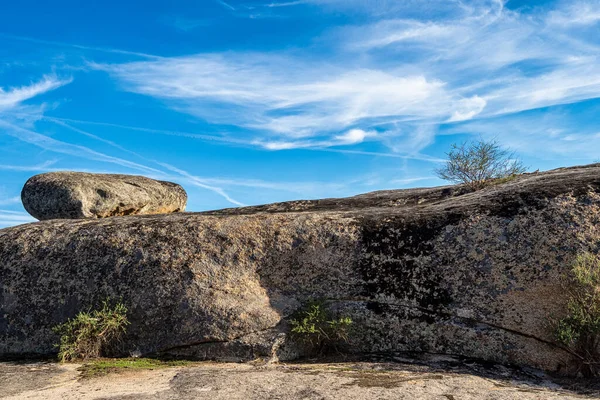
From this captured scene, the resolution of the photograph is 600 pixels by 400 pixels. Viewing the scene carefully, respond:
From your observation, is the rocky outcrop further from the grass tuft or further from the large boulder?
the large boulder

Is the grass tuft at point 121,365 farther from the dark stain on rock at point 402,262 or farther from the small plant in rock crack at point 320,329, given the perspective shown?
the dark stain on rock at point 402,262

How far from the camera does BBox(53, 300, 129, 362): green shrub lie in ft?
33.2

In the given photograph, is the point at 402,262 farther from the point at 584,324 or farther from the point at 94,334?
the point at 94,334

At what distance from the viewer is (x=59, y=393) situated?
7.78 metres

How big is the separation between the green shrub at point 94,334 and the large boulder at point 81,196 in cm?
1347

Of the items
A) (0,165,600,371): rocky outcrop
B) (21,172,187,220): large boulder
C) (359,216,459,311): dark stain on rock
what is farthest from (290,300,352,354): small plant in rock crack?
(21,172,187,220): large boulder

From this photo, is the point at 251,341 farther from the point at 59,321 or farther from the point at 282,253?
the point at 59,321

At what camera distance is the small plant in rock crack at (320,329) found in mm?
9789

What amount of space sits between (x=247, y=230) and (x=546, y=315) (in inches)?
231

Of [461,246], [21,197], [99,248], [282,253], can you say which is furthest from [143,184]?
[461,246]

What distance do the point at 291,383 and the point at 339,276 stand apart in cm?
320

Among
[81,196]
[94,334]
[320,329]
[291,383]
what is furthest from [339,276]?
[81,196]

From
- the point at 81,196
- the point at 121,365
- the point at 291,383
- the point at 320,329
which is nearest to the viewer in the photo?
the point at 291,383

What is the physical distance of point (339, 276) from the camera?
10.5 m
